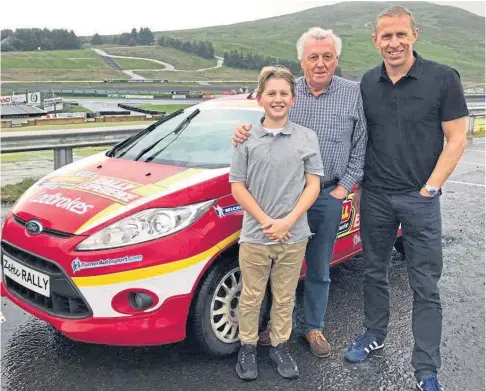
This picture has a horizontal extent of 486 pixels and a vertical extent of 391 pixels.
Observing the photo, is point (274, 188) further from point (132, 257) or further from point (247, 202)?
point (132, 257)

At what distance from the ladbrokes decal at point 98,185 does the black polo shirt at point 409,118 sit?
1.42 metres

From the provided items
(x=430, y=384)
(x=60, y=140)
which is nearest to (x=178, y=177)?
(x=430, y=384)

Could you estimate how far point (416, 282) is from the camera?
303 centimetres

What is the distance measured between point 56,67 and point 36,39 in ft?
94.7

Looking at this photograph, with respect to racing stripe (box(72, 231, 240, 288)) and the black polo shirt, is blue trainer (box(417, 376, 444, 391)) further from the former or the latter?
racing stripe (box(72, 231, 240, 288))

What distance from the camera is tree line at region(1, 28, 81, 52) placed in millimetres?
121375

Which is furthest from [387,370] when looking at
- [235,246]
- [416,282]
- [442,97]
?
[442,97]

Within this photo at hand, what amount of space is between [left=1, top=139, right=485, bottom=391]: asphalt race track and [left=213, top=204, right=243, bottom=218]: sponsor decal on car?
0.85m

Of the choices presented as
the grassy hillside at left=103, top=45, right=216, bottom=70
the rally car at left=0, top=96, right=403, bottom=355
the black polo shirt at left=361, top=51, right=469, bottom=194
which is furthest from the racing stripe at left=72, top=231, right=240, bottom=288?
the grassy hillside at left=103, top=45, right=216, bottom=70

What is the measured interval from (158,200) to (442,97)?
5.37 feet

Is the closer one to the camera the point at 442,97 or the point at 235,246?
the point at 442,97

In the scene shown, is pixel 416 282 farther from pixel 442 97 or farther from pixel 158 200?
pixel 158 200

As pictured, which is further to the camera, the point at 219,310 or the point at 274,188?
the point at 219,310

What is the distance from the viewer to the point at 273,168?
283 cm
